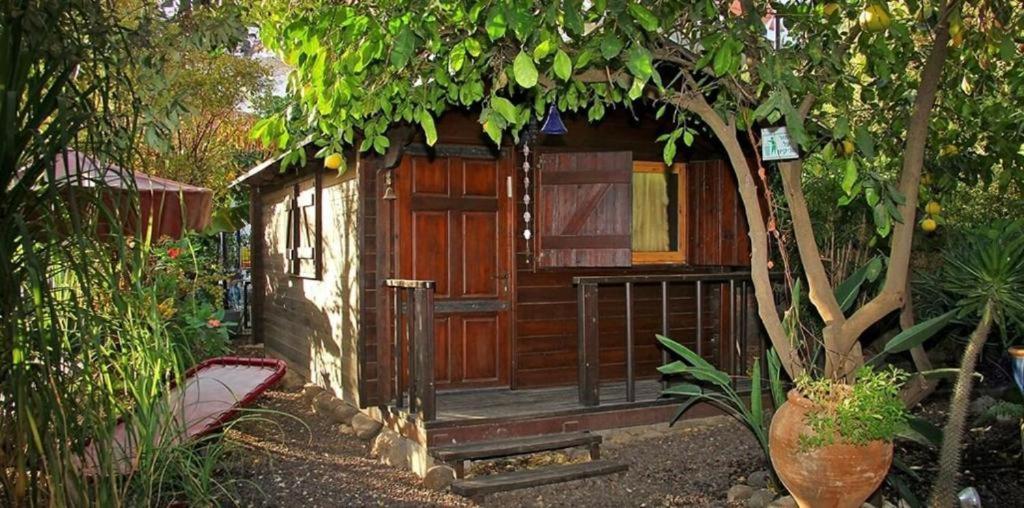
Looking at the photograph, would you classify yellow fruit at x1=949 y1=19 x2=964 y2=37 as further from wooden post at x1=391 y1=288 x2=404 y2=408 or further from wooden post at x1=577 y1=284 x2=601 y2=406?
wooden post at x1=391 y1=288 x2=404 y2=408

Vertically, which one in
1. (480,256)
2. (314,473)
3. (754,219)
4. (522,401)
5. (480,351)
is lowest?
(314,473)

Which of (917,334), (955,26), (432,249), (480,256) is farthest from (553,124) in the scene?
(917,334)

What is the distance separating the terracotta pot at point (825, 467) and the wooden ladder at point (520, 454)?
4.45ft

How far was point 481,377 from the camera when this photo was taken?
672cm

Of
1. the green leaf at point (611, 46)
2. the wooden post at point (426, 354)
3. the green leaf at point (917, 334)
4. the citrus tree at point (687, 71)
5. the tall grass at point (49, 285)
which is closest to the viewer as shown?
the tall grass at point (49, 285)

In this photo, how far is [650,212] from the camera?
23.4ft

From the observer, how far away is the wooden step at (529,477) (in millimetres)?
4852

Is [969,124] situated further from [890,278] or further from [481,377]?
[481,377]

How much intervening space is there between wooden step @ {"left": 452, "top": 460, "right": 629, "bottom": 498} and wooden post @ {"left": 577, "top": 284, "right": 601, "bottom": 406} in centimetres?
63

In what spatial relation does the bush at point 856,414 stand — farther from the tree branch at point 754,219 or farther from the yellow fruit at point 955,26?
the yellow fruit at point 955,26

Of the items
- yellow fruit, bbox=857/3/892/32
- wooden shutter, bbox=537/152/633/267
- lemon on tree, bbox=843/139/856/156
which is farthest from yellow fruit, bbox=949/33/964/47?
wooden shutter, bbox=537/152/633/267

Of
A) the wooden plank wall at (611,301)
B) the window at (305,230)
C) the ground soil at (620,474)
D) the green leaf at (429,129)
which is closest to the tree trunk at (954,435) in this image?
the ground soil at (620,474)

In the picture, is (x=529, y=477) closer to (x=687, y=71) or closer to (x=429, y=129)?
(x=429, y=129)

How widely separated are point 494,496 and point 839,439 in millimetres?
2010
